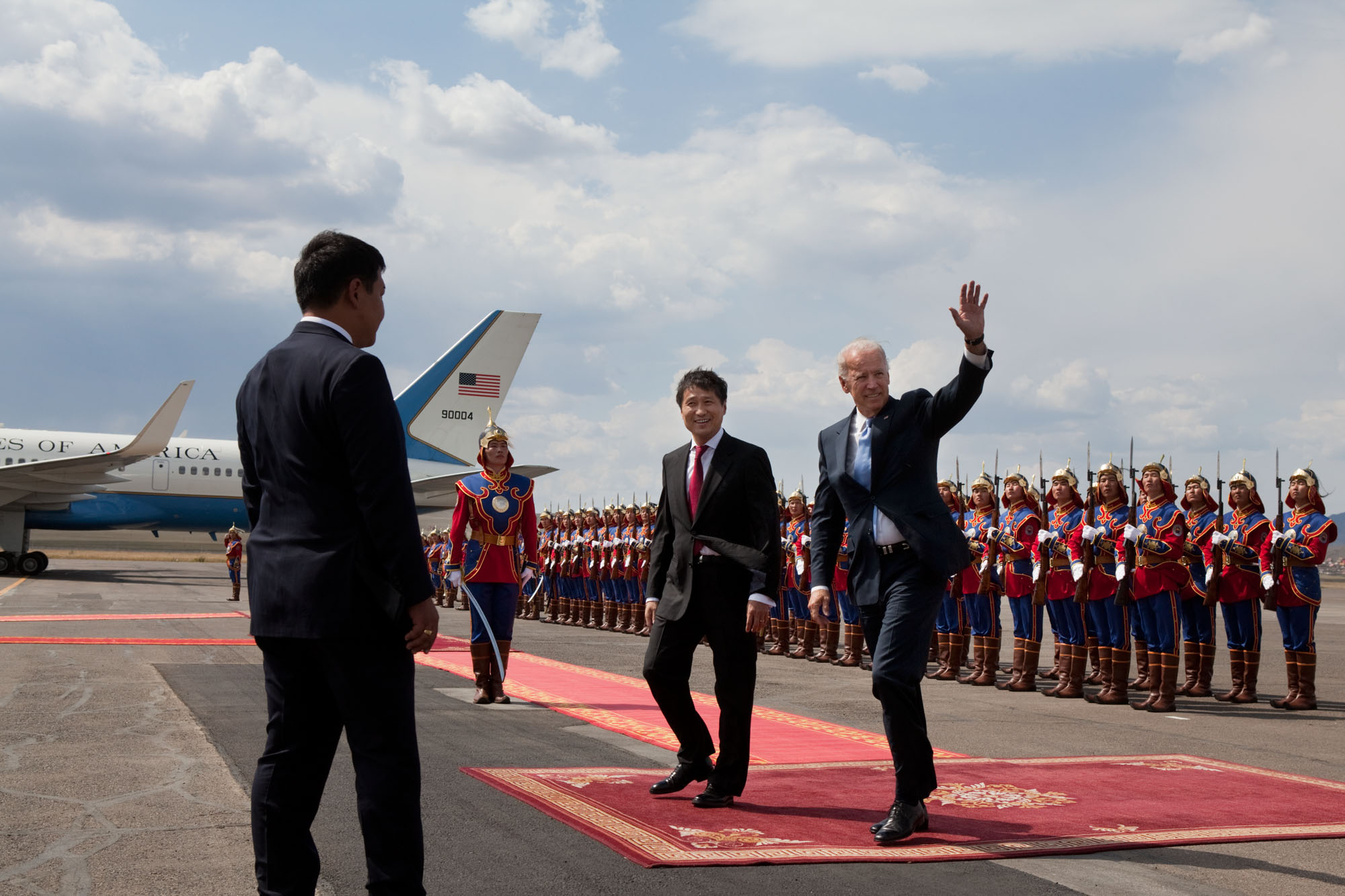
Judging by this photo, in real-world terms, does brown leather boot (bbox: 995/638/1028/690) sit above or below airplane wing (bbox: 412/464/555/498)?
below

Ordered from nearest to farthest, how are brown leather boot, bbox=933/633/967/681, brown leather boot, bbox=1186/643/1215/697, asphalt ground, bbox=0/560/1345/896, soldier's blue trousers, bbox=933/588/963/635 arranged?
asphalt ground, bbox=0/560/1345/896 → brown leather boot, bbox=1186/643/1215/697 → brown leather boot, bbox=933/633/967/681 → soldier's blue trousers, bbox=933/588/963/635

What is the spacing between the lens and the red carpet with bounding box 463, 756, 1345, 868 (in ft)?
13.0

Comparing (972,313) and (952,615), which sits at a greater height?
(972,313)

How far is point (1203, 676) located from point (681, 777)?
23.4ft

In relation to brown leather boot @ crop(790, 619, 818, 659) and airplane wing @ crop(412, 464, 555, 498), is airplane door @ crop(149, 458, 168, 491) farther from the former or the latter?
brown leather boot @ crop(790, 619, 818, 659)

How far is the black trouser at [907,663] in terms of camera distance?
4.22m

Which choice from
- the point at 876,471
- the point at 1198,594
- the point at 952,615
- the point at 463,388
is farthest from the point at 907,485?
the point at 463,388

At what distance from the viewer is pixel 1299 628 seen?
9.46 metres

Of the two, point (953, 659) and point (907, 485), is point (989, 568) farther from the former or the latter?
point (907, 485)

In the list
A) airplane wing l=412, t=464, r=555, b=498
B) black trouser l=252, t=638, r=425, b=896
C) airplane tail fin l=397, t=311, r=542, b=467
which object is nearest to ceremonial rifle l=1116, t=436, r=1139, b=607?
black trouser l=252, t=638, r=425, b=896

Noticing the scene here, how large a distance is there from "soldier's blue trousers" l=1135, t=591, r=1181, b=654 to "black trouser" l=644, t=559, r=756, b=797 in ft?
18.9

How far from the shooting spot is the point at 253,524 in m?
3.00

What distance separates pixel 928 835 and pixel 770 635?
11665 mm

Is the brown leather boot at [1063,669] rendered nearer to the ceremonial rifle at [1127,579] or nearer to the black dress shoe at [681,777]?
the ceremonial rifle at [1127,579]
